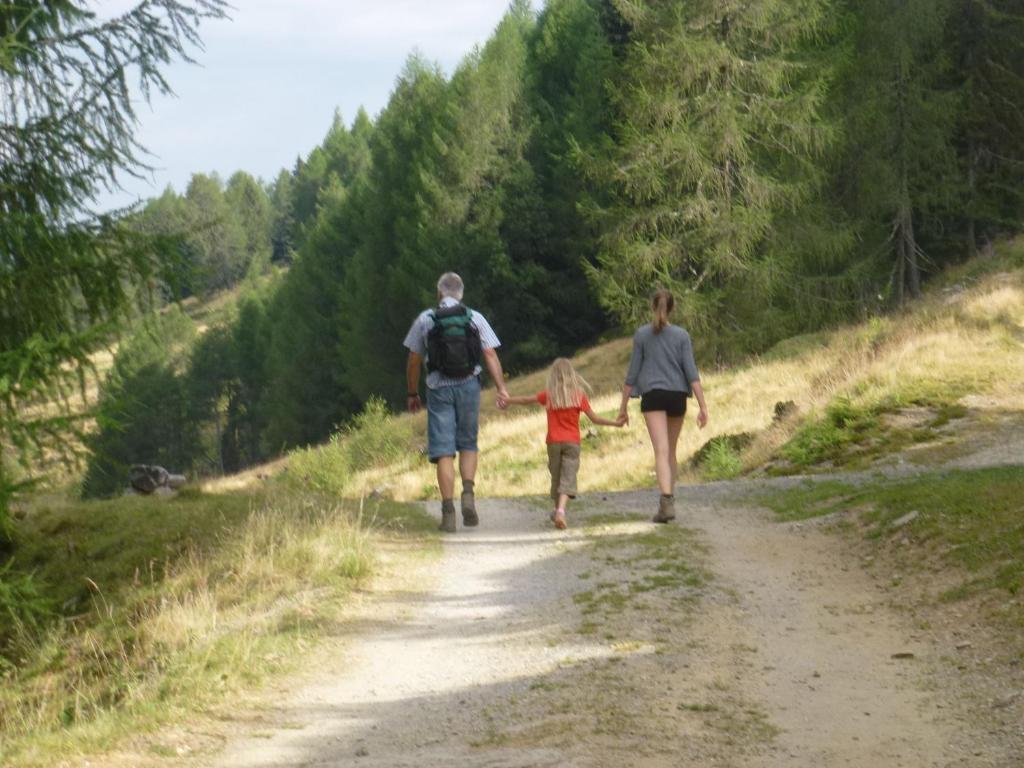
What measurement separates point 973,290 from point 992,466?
1403 centimetres

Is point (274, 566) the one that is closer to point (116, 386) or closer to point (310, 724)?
point (116, 386)

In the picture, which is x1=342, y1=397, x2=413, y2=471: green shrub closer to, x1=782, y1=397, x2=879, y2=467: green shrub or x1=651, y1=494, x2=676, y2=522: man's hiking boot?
x1=782, y1=397, x2=879, y2=467: green shrub

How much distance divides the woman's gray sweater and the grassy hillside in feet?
15.3

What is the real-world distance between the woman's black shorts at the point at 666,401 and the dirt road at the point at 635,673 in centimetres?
167

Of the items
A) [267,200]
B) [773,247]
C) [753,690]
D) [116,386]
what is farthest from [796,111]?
[267,200]

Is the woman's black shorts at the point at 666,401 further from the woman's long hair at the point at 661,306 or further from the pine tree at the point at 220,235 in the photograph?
the pine tree at the point at 220,235

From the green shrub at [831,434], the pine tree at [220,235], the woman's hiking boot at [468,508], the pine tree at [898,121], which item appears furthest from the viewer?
the pine tree at [220,235]

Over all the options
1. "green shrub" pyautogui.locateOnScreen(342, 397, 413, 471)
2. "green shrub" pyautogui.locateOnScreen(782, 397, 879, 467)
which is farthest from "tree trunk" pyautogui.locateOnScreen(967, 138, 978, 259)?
"green shrub" pyautogui.locateOnScreen(782, 397, 879, 467)

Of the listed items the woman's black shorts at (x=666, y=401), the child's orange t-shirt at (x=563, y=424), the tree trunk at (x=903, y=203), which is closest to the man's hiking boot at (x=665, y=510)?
the woman's black shorts at (x=666, y=401)

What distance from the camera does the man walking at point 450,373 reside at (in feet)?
36.8

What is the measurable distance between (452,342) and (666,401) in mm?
2014

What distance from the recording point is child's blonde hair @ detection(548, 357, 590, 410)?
11805 millimetres

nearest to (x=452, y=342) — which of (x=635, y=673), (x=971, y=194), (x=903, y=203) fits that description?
(x=635, y=673)

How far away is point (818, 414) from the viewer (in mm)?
17953
